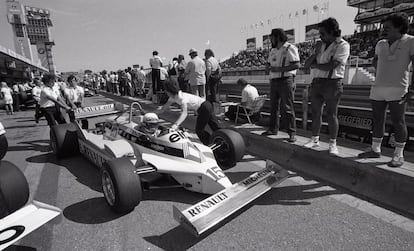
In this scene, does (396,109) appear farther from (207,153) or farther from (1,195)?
(1,195)

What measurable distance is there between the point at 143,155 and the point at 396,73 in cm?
329

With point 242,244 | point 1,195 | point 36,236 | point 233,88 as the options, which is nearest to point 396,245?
point 242,244

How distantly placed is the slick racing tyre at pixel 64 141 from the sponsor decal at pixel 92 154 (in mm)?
164

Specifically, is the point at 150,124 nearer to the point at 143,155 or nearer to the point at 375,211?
the point at 143,155

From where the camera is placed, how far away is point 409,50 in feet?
9.96

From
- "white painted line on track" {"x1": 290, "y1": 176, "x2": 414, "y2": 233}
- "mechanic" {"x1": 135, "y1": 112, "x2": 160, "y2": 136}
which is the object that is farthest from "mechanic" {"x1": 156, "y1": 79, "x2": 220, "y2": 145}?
"white painted line on track" {"x1": 290, "y1": 176, "x2": 414, "y2": 233}

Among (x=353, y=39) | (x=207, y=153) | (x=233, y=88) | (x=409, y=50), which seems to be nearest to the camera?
(x=409, y=50)

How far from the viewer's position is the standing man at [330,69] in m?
3.58

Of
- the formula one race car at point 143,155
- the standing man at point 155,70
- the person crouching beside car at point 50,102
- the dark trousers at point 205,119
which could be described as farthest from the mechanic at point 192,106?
the standing man at point 155,70

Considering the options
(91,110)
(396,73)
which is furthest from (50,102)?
(396,73)

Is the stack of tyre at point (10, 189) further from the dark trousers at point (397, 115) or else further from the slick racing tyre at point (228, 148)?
the dark trousers at point (397, 115)

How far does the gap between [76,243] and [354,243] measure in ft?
8.36

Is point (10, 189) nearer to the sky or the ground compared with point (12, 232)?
nearer to the sky

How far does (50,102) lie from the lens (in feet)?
19.5
